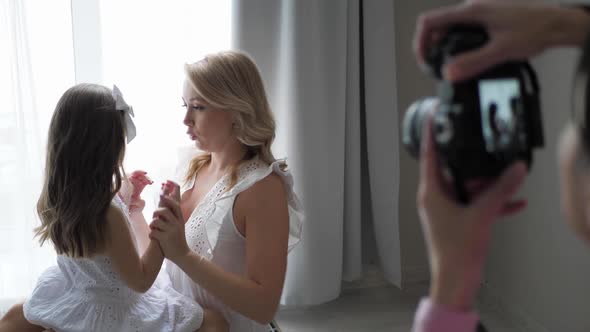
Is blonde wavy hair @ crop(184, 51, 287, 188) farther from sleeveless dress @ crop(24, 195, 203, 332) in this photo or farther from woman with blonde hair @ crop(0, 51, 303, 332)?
sleeveless dress @ crop(24, 195, 203, 332)

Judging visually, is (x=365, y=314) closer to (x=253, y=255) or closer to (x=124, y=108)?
(x=253, y=255)

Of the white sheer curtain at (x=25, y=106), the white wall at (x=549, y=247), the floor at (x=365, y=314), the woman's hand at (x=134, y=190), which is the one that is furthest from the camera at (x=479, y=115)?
the floor at (x=365, y=314)

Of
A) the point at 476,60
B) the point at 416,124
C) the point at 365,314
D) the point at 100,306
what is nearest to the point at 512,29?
the point at 476,60

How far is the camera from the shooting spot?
0.54 meters

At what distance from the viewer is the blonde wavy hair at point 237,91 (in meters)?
1.60

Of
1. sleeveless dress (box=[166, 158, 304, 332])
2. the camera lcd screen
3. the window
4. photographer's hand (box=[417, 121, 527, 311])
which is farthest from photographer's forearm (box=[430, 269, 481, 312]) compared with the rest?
the window

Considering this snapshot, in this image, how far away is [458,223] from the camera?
0.54 m

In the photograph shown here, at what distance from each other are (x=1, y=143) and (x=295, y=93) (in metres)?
1.06

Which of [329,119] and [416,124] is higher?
[416,124]

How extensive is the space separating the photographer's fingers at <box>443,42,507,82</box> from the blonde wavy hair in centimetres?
111

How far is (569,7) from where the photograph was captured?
21.6 inches

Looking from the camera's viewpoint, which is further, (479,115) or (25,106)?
(25,106)

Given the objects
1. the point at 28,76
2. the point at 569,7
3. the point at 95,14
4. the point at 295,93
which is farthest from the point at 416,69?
the point at 569,7

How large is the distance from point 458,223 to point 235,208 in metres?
1.10
